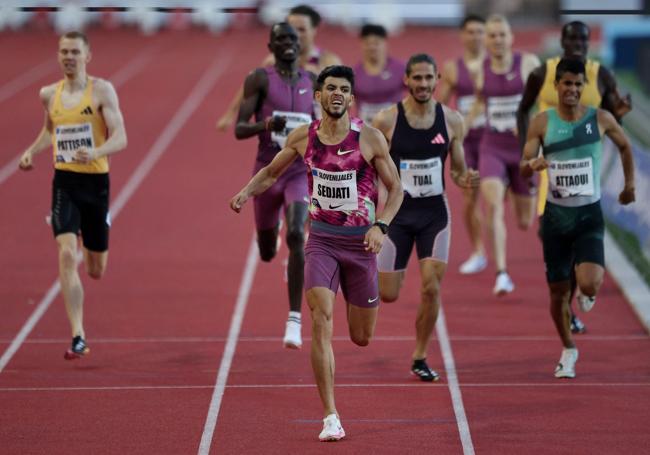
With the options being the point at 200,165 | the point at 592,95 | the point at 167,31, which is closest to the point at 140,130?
the point at 200,165

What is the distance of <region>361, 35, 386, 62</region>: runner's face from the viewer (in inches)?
510

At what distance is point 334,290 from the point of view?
303 inches

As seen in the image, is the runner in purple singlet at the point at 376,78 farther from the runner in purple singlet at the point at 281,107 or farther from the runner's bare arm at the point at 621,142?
the runner's bare arm at the point at 621,142

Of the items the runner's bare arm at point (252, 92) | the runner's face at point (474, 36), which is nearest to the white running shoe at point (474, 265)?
the runner's face at point (474, 36)

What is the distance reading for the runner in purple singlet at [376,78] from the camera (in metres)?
12.8

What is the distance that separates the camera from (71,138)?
30.9 feet

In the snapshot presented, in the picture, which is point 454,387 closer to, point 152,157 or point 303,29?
point 303,29

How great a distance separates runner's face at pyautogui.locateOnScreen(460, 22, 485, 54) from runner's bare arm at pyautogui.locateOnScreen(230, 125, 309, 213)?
517 centimetres

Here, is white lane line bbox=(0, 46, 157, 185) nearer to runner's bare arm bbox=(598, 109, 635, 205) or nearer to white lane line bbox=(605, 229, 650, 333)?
white lane line bbox=(605, 229, 650, 333)

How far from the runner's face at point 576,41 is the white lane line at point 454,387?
213 cm

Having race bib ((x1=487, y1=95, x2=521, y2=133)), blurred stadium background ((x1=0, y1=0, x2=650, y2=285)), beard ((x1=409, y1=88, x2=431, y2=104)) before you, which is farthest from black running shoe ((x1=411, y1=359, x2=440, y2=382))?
blurred stadium background ((x1=0, y1=0, x2=650, y2=285))

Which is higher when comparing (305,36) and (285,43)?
(285,43)

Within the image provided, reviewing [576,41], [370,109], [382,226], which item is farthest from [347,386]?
[370,109]

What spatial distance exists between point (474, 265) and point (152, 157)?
7.79 m
